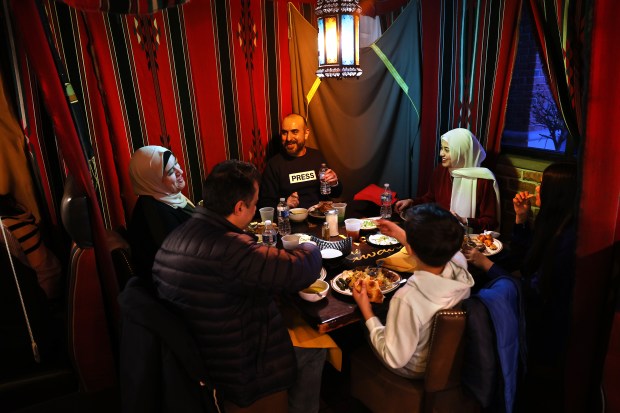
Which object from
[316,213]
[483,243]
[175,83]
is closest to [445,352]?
[483,243]

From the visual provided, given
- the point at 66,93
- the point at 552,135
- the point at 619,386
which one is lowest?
the point at 619,386

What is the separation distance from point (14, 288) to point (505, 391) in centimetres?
243

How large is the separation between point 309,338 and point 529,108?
286 centimetres

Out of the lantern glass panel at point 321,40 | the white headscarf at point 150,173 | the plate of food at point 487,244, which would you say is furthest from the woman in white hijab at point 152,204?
the plate of food at point 487,244

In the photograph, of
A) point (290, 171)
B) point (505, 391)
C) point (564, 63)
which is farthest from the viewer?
point (290, 171)

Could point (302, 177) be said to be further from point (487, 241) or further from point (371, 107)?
point (487, 241)

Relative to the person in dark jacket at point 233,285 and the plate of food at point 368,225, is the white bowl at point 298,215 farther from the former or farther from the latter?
the person in dark jacket at point 233,285

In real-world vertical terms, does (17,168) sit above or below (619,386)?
above

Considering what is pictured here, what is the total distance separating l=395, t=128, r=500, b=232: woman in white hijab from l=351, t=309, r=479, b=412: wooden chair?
1.53m

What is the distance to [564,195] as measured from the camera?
227 cm

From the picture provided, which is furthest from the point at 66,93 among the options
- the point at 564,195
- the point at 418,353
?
the point at 564,195

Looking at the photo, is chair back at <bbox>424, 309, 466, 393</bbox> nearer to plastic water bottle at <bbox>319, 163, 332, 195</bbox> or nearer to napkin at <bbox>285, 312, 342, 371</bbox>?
napkin at <bbox>285, 312, 342, 371</bbox>

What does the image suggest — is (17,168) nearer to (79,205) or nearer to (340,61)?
(79,205)

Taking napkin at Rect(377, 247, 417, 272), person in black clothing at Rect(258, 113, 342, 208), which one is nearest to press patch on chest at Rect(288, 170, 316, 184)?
person in black clothing at Rect(258, 113, 342, 208)
